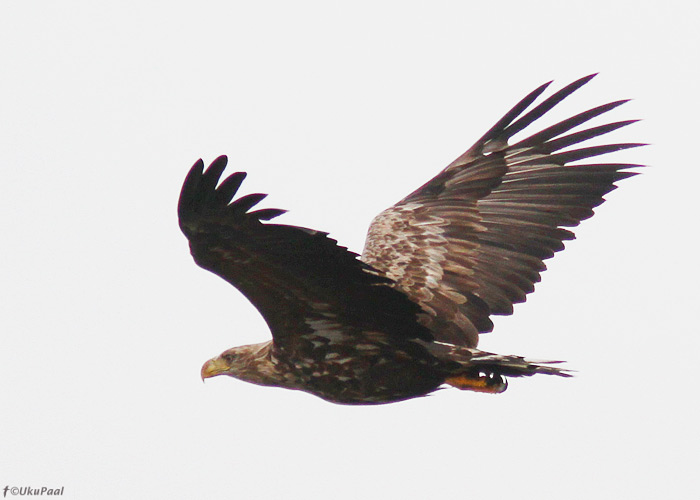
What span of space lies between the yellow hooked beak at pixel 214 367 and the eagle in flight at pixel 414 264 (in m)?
0.02

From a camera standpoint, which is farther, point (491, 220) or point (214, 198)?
point (491, 220)

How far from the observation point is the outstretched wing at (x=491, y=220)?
1023cm

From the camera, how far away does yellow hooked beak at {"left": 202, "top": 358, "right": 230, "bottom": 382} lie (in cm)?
1022

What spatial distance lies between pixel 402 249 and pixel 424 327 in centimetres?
141

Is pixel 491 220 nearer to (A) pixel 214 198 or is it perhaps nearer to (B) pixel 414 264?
(B) pixel 414 264

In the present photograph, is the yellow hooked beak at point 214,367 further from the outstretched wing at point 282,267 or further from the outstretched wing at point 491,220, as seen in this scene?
the outstretched wing at point 491,220

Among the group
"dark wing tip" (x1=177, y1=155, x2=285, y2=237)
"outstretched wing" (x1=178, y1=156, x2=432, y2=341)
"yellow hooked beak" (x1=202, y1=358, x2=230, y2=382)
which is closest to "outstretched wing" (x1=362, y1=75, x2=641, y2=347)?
"outstretched wing" (x1=178, y1=156, x2=432, y2=341)

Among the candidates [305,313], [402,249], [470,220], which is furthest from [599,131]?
[305,313]

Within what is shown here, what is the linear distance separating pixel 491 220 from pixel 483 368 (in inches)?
77.2

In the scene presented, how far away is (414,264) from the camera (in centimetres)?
1039

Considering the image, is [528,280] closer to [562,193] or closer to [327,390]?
[562,193]

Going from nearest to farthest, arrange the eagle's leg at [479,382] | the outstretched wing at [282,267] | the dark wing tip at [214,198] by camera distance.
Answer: the dark wing tip at [214,198] < the outstretched wing at [282,267] < the eagle's leg at [479,382]

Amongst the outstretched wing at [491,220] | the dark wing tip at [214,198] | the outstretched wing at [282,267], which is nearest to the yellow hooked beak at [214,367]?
the outstretched wing at [282,267]

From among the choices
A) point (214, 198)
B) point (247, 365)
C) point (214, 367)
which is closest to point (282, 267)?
point (214, 198)
